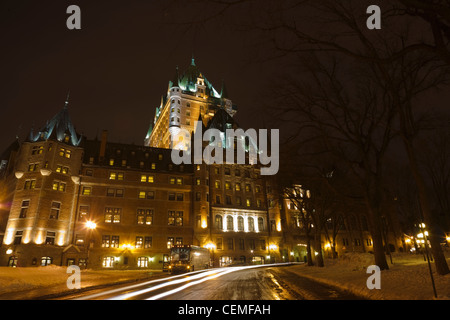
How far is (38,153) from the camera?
42.9 m

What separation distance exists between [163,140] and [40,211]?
5970cm

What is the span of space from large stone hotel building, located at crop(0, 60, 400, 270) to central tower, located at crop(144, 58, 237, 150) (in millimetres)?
32596

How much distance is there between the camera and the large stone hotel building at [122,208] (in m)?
39.7

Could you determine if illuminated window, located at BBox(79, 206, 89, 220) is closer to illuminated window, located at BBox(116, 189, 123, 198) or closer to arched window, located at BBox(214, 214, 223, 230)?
illuminated window, located at BBox(116, 189, 123, 198)

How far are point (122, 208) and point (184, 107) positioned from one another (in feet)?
178

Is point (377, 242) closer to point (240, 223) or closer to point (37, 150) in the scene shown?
point (240, 223)

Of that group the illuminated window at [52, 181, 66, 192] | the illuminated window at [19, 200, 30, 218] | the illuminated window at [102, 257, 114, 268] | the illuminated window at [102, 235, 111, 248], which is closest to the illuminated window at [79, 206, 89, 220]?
the illuminated window at [52, 181, 66, 192]

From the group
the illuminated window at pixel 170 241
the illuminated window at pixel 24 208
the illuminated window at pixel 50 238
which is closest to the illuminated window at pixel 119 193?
the illuminated window at pixel 50 238

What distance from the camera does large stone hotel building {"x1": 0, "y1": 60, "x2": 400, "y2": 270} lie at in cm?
3969

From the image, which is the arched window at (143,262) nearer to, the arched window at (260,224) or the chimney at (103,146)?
the chimney at (103,146)

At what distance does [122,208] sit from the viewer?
46094 mm

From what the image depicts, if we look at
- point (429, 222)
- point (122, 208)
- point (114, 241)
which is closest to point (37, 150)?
point (122, 208)

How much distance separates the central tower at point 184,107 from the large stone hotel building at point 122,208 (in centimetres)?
3260
